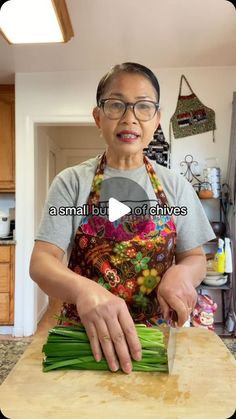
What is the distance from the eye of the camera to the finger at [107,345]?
1.07 feet

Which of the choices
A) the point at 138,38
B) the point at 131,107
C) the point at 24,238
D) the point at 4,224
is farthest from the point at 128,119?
the point at 4,224

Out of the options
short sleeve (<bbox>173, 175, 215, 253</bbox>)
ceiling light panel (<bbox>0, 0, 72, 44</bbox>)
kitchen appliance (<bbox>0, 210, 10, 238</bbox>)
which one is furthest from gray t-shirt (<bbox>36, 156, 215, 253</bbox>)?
kitchen appliance (<bbox>0, 210, 10, 238</bbox>)

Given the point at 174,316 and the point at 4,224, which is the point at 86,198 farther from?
the point at 4,224

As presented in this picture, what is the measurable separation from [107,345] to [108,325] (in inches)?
1.2

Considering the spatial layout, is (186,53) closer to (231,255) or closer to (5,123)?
(231,255)

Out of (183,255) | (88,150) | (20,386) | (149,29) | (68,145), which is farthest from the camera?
(68,145)

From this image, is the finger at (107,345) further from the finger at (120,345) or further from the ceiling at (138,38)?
the ceiling at (138,38)

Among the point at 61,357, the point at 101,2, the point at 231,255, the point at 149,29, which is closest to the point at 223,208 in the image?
the point at 231,255

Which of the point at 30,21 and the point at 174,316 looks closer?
the point at 174,316

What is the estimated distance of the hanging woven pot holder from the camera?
4.78 ft

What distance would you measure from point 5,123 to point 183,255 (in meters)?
1.61

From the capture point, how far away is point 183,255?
443 mm

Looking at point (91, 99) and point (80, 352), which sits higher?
point (91, 99)

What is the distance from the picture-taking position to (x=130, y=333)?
0.34m
